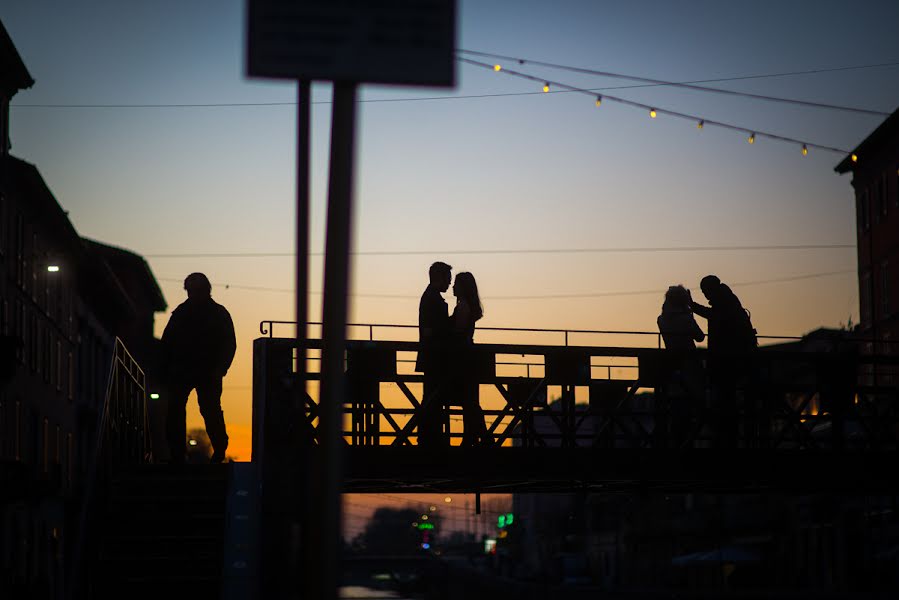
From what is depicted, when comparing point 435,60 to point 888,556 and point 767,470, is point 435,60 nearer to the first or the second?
point 767,470

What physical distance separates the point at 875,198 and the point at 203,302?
143 feet

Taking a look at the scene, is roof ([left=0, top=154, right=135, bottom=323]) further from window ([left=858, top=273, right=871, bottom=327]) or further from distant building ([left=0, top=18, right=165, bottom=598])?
window ([left=858, top=273, right=871, bottom=327])

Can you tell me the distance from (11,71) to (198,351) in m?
32.4

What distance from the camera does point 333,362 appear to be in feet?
16.9

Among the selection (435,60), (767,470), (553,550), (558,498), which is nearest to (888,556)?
(767,470)

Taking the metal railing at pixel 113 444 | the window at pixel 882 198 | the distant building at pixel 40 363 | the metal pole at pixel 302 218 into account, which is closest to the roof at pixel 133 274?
the distant building at pixel 40 363

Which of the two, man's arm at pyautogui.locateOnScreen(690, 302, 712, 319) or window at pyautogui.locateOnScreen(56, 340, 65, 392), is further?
window at pyautogui.locateOnScreen(56, 340, 65, 392)

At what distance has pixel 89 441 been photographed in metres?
65.9

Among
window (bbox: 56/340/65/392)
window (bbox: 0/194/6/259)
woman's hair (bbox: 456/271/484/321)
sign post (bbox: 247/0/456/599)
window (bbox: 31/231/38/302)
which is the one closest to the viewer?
sign post (bbox: 247/0/456/599)

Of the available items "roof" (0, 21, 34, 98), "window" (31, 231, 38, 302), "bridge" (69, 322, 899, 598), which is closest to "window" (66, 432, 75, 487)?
"window" (31, 231, 38, 302)

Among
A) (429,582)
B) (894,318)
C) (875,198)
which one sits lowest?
(429,582)

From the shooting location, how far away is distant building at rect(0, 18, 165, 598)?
44688mm

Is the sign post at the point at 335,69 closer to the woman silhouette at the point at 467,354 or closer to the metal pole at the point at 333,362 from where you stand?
the metal pole at the point at 333,362

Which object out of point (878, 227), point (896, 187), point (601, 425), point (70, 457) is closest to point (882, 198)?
point (878, 227)
